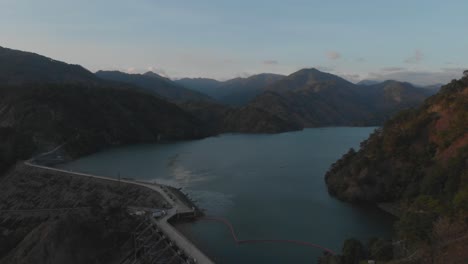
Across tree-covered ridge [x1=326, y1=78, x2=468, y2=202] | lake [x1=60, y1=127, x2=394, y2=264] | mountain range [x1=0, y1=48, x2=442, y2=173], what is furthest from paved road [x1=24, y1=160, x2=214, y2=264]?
mountain range [x1=0, y1=48, x2=442, y2=173]

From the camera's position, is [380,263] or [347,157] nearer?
[380,263]

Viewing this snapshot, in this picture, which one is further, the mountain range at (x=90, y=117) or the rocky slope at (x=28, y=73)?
the rocky slope at (x=28, y=73)

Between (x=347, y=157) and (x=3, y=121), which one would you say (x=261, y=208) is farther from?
(x=3, y=121)

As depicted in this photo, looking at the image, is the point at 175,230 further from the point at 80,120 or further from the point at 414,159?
the point at 80,120

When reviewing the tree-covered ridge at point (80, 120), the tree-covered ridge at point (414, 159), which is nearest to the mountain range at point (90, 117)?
the tree-covered ridge at point (80, 120)

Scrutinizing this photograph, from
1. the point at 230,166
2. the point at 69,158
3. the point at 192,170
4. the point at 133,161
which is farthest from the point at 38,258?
the point at 69,158

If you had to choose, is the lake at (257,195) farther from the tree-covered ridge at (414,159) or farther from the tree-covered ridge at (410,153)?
the tree-covered ridge at (410,153)

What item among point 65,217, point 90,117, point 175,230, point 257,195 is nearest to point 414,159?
point 257,195

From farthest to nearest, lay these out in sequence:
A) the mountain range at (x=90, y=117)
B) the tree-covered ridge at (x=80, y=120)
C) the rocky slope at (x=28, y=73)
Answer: the rocky slope at (x=28, y=73) → the mountain range at (x=90, y=117) → the tree-covered ridge at (x=80, y=120)
